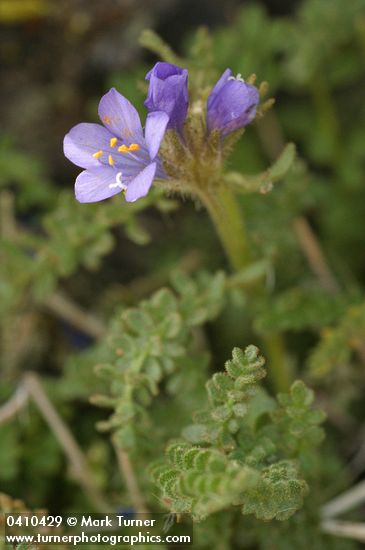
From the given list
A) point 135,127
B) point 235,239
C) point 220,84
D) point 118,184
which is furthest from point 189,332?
point 220,84

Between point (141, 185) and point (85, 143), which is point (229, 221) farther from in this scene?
point (141, 185)

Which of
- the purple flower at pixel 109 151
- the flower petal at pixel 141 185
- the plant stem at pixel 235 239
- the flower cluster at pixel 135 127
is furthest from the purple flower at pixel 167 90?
the plant stem at pixel 235 239

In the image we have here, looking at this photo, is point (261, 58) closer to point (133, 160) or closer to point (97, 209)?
point (97, 209)

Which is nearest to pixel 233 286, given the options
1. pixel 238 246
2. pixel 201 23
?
pixel 238 246

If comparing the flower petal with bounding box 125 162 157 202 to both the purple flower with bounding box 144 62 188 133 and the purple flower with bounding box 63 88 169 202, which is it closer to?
the purple flower with bounding box 63 88 169 202

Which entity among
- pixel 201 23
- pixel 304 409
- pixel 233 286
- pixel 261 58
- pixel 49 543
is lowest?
pixel 49 543
